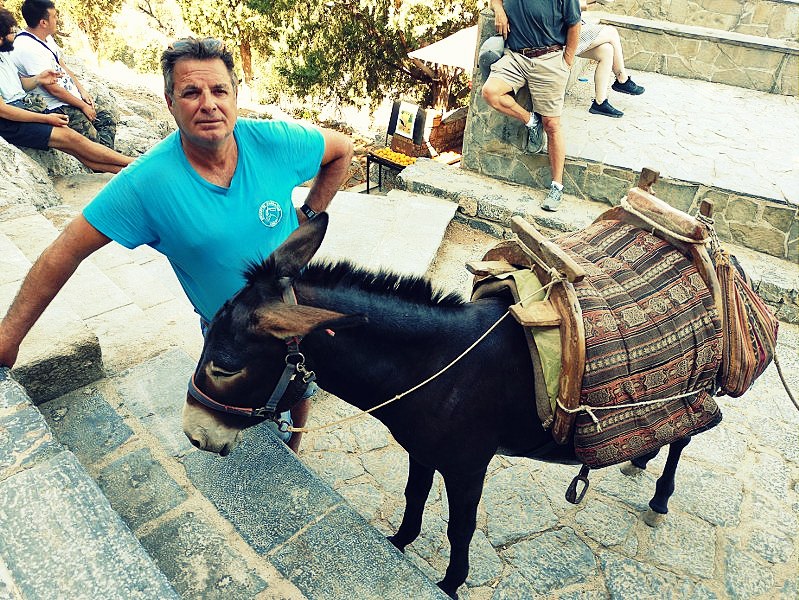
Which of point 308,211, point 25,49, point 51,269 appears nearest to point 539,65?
point 308,211

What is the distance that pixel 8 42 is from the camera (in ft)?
16.9

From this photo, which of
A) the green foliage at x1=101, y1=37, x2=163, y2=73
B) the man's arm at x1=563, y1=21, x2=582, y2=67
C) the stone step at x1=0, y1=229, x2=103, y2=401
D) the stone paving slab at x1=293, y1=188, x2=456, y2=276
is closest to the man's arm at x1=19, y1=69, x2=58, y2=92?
the stone paving slab at x1=293, y1=188, x2=456, y2=276

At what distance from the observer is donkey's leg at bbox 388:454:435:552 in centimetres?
246

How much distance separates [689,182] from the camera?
5.18 metres

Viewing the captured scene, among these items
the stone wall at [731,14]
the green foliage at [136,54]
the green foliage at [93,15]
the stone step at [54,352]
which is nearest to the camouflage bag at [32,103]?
the stone step at [54,352]

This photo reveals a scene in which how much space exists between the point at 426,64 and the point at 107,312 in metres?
10.8

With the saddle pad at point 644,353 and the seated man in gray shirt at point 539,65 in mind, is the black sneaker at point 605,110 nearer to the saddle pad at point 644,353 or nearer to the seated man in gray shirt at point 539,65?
the seated man in gray shirt at point 539,65

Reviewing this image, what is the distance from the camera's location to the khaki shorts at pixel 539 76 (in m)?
5.18

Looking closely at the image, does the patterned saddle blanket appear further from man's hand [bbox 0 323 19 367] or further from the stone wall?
the stone wall

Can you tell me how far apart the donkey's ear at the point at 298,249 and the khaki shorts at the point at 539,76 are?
4.17 meters

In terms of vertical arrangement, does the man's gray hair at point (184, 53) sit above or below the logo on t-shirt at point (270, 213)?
above

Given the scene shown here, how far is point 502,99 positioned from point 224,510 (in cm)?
463

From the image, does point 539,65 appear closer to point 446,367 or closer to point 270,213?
point 270,213

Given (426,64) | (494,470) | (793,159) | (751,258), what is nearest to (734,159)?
(793,159)
